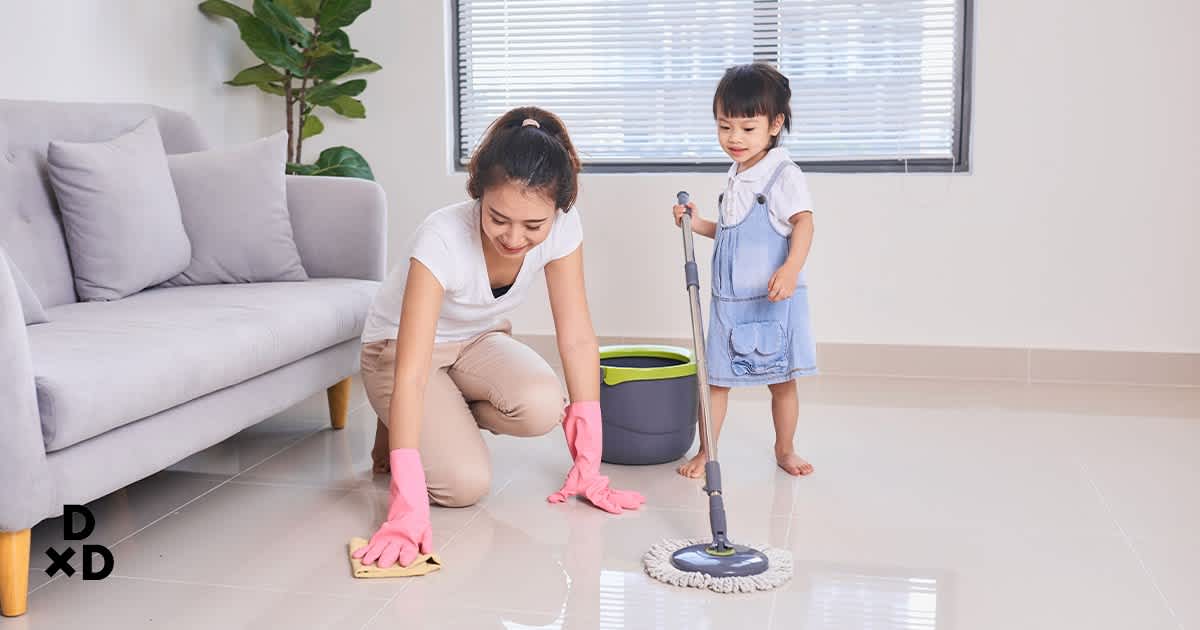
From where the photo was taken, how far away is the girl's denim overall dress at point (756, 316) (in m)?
2.56

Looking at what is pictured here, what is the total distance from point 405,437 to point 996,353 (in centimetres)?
233

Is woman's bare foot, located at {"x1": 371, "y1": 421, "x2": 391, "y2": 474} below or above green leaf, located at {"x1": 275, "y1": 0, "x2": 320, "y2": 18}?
below

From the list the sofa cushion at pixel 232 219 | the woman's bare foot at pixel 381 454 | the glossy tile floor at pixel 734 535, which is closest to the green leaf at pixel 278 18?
the sofa cushion at pixel 232 219

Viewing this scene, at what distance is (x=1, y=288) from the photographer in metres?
1.67

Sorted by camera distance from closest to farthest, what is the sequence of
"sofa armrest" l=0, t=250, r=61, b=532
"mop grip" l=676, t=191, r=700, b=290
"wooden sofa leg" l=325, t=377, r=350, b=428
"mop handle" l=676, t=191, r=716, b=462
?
"sofa armrest" l=0, t=250, r=61, b=532 < "mop handle" l=676, t=191, r=716, b=462 < "mop grip" l=676, t=191, r=700, b=290 < "wooden sofa leg" l=325, t=377, r=350, b=428

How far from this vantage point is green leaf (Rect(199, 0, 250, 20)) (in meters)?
3.71

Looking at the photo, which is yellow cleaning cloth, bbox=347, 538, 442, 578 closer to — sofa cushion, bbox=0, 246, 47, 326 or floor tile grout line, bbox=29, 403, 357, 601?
floor tile grout line, bbox=29, 403, 357, 601

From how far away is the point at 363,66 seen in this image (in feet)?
12.7

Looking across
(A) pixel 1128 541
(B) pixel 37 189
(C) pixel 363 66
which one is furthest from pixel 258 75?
(A) pixel 1128 541

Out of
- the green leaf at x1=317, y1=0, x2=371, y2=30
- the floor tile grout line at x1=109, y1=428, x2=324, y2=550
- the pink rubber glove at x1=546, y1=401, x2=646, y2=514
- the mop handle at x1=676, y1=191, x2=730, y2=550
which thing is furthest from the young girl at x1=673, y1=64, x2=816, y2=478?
the green leaf at x1=317, y1=0, x2=371, y2=30

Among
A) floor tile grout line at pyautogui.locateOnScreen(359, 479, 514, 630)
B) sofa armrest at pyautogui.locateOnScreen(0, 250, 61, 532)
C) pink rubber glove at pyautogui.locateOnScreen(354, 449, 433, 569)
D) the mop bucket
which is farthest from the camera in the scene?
the mop bucket

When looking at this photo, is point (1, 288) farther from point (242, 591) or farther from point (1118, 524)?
point (1118, 524)

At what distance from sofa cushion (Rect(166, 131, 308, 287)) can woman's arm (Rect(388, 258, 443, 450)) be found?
2.80 feet

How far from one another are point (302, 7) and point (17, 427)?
235cm
